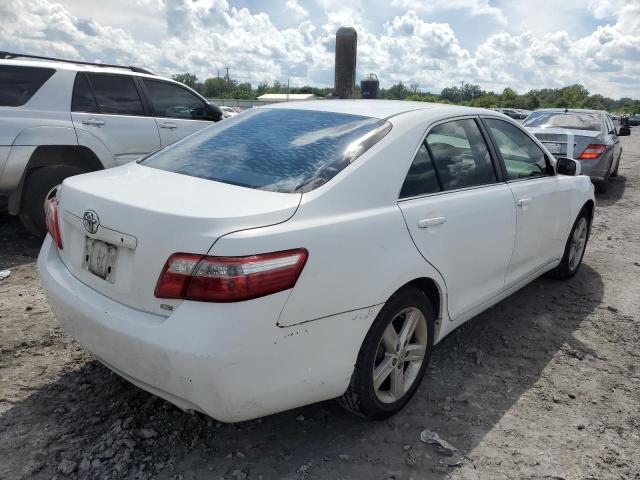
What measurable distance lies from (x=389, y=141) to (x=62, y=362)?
2.30 meters

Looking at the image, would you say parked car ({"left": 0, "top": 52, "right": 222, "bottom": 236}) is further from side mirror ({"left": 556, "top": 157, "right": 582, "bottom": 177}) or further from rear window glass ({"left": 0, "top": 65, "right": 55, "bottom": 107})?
side mirror ({"left": 556, "top": 157, "right": 582, "bottom": 177})

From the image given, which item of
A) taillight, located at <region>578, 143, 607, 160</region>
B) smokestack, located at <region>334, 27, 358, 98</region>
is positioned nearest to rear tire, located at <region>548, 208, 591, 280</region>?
taillight, located at <region>578, 143, 607, 160</region>

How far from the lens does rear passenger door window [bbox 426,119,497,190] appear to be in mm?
2930

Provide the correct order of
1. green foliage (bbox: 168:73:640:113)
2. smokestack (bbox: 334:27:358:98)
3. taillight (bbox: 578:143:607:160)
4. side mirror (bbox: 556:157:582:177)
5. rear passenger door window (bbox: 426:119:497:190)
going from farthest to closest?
green foliage (bbox: 168:73:640:113) → smokestack (bbox: 334:27:358:98) → taillight (bbox: 578:143:607:160) → side mirror (bbox: 556:157:582:177) → rear passenger door window (bbox: 426:119:497:190)

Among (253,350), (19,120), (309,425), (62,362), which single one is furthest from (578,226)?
(19,120)

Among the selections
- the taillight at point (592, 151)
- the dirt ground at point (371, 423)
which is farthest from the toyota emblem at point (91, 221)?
the taillight at point (592, 151)

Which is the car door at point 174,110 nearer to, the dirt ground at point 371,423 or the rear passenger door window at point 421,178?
the dirt ground at point 371,423

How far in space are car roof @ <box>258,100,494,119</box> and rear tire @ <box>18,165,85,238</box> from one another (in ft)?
9.64

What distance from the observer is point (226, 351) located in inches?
75.0

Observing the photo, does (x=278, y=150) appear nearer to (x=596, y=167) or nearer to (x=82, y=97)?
(x=82, y=97)

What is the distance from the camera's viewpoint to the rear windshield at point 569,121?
378 inches

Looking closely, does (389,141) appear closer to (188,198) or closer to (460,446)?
(188,198)

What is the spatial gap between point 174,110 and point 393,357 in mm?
4996

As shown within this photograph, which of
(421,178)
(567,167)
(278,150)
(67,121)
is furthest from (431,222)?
(67,121)
